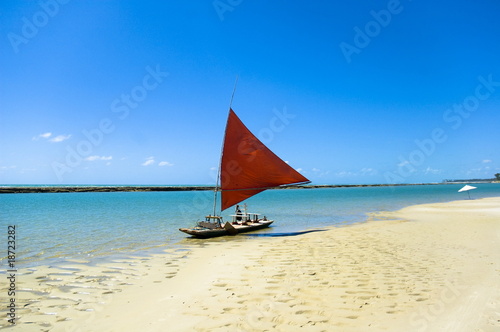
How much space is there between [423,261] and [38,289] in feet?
40.1

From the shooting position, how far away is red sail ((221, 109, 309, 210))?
20.6 metres

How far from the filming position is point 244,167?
20938mm

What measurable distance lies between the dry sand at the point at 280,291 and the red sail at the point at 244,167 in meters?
7.92

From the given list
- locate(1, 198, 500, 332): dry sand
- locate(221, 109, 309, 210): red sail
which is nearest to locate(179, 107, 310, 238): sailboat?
locate(221, 109, 309, 210): red sail

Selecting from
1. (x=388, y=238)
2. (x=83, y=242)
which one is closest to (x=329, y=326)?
(x=388, y=238)

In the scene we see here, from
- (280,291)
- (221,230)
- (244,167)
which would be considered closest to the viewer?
(280,291)

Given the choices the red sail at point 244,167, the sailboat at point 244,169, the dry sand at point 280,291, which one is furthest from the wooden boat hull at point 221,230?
the dry sand at point 280,291

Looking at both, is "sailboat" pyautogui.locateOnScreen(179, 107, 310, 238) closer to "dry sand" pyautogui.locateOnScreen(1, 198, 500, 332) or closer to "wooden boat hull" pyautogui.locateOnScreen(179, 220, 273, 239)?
"wooden boat hull" pyautogui.locateOnScreen(179, 220, 273, 239)

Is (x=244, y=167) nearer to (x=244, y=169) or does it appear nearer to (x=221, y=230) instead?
(x=244, y=169)

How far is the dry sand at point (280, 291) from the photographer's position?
5.95m

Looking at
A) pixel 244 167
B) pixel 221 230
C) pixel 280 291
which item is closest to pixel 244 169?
pixel 244 167

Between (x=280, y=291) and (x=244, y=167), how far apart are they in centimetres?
1375

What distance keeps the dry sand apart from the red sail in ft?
26.0

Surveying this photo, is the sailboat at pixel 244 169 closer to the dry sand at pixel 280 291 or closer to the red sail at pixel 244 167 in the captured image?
the red sail at pixel 244 167
